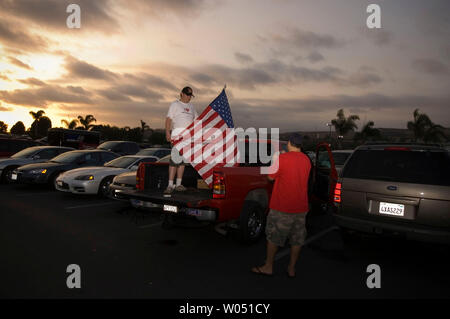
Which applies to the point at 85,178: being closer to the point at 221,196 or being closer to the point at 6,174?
the point at 6,174

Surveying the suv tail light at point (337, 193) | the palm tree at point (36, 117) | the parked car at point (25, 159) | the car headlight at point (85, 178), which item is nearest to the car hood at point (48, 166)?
the parked car at point (25, 159)

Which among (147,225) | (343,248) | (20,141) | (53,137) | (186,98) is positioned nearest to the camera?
(343,248)

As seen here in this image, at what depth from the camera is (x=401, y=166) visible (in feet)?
14.8

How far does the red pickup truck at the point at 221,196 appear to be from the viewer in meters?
4.38

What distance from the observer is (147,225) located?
19.8 ft

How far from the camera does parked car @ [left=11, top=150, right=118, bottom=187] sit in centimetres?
941

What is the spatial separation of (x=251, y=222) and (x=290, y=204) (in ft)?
4.51

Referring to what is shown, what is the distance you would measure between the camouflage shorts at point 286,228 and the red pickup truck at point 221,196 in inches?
35.5

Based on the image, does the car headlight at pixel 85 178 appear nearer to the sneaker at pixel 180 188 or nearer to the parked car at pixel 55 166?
the parked car at pixel 55 166

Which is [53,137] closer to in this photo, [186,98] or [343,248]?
[186,98]

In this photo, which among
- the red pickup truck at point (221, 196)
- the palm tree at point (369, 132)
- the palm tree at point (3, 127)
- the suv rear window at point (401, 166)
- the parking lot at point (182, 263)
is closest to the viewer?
the parking lot at point (182, 263)

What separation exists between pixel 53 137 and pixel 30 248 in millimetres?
19147

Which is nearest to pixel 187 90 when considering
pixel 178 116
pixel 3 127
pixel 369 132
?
pixel 178 116
